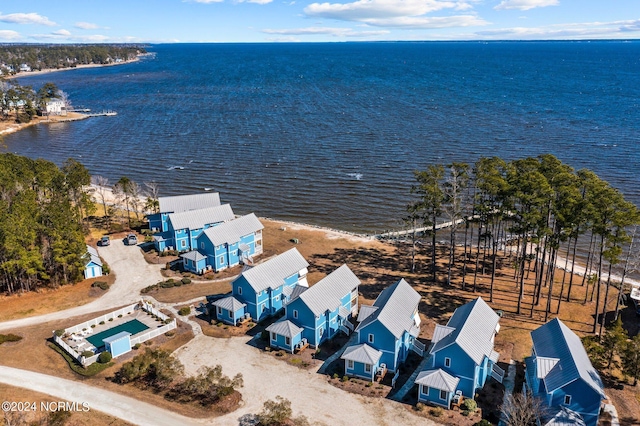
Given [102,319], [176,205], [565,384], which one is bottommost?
[102,319]

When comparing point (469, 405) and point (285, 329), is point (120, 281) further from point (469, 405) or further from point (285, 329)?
point (469, 405)

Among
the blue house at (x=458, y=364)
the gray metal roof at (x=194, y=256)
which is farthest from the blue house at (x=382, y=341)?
the gray metal roof at (x=194, y=256)

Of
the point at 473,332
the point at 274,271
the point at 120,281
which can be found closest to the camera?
the point at 473,332

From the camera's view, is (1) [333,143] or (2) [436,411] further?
(1) [333,143]

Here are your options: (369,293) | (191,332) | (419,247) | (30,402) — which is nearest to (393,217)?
(419,247)

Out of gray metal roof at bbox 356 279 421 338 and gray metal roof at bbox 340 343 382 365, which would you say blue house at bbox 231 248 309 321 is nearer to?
gray metal roof at bbox 356 279 421 338

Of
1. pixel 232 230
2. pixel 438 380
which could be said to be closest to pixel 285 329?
pixel 438 380

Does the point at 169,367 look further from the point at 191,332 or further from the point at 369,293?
the point at 369,293

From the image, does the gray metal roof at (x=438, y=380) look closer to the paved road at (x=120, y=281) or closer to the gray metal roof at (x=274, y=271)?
the gray metal roof at (x=274, y=271)

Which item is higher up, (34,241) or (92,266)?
(34,241)
